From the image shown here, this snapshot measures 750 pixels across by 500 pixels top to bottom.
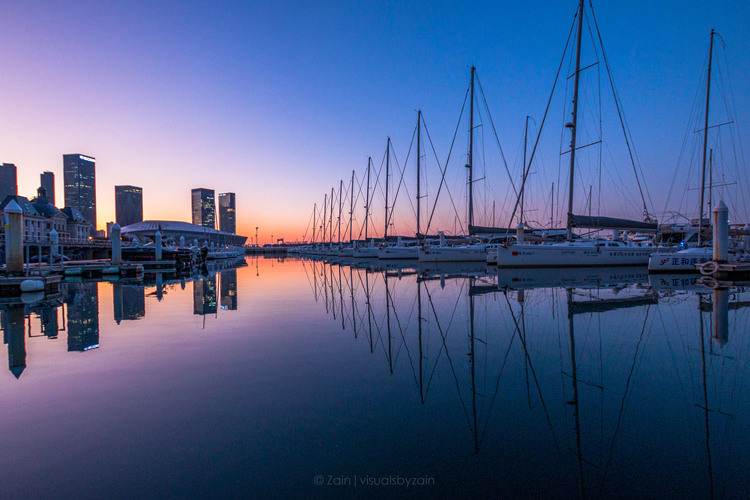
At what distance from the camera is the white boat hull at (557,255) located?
88.3 ft

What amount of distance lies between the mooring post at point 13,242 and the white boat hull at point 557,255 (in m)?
26.9

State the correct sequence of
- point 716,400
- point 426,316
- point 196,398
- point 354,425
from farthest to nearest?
point 426,316 < point 196,398 < point 716,400 < point 354,425

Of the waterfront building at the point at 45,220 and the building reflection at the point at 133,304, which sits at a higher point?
the waterfront building at the point at 45,220

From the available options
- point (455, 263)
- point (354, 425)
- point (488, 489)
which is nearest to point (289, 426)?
point (354, 425)

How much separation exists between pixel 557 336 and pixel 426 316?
3446 mm

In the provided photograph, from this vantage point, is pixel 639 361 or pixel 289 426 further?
pixel 639 361

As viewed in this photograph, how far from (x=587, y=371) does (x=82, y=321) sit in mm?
11750

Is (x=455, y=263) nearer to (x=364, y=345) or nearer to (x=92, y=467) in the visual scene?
(x=364, y=345)

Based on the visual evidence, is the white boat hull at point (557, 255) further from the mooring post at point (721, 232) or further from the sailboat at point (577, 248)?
the mooring post at point (721, 232)

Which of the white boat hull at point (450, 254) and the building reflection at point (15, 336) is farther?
the white boat hull at point (450, 254)

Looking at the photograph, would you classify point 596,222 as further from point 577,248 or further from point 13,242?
point 13,242

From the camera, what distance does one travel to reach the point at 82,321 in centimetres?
1016

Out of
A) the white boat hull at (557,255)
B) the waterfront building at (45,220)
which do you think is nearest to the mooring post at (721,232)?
the white boat hull at (557,255)

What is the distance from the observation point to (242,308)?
12.7 meters
